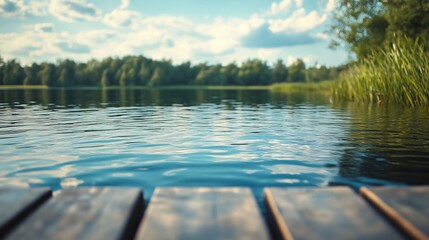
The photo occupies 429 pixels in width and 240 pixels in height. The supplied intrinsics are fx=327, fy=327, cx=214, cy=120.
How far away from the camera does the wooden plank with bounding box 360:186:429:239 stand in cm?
162

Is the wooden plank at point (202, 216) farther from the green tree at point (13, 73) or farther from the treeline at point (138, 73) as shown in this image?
the green tree at point (13, 73)

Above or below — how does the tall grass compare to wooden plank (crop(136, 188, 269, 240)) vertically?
above

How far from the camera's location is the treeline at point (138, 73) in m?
138

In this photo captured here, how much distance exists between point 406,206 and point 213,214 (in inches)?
44.2

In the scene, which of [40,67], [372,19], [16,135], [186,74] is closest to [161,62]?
[186,74]

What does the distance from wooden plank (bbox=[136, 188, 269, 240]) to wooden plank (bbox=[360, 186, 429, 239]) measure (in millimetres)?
717

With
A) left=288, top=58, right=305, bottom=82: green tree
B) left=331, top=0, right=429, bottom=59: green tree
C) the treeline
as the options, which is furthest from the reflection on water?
left=288, top=58, right=305, bottom=82: green tree

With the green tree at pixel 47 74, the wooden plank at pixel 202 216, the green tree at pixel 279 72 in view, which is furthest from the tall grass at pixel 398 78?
the green tree at pixel 47 74

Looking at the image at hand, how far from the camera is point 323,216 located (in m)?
1.79

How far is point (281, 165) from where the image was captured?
511 cm

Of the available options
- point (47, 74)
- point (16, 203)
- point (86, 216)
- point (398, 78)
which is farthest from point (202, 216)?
point (47, 74)

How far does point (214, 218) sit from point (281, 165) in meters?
3.50

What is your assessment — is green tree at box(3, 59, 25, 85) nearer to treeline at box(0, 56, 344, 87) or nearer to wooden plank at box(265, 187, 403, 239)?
treeline at box(0, 56, 344, 87)

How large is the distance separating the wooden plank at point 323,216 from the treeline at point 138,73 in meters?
132
